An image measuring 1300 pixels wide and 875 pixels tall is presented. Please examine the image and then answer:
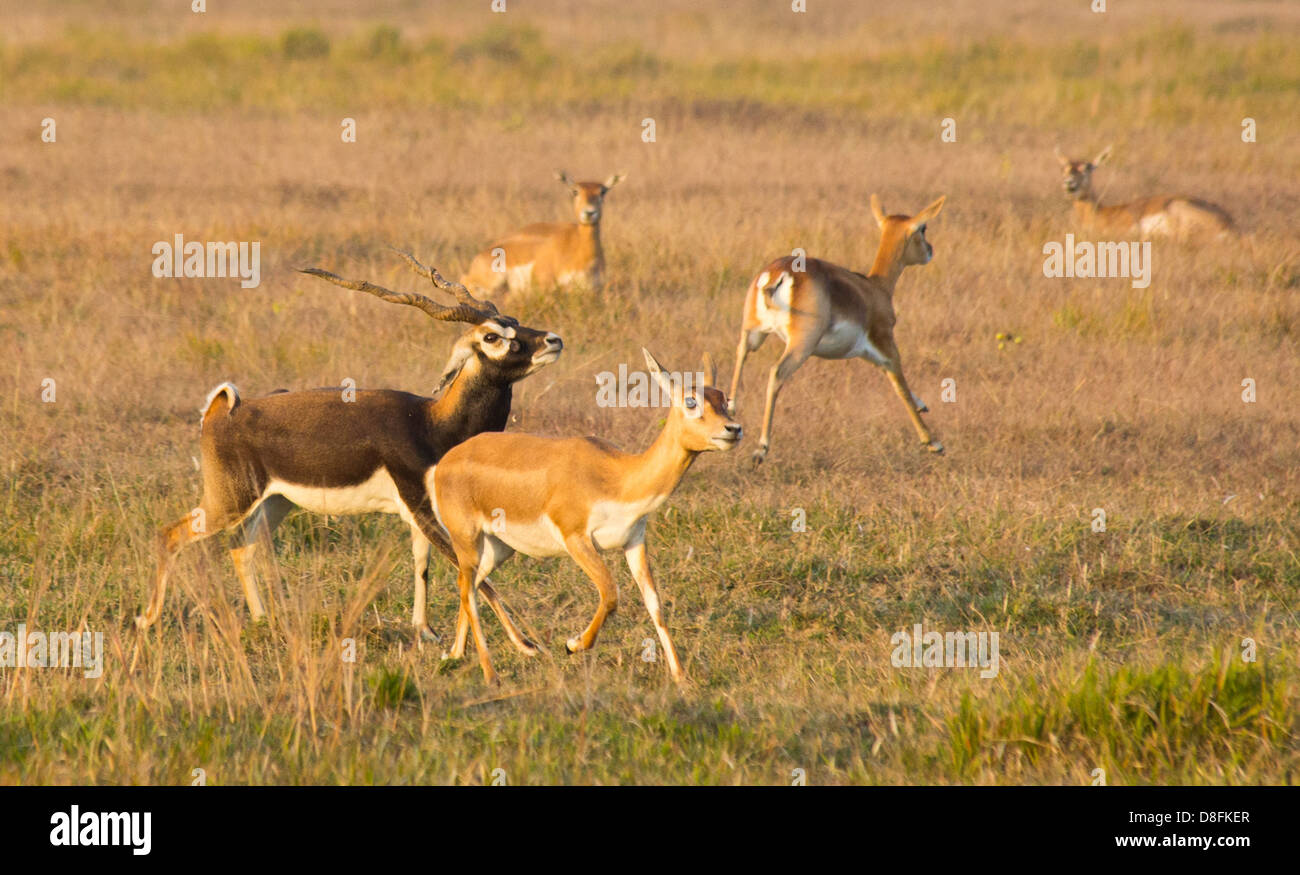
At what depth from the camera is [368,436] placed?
17.5 feet

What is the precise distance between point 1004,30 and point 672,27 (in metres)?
6.64

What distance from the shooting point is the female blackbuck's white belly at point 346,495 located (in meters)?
5.37

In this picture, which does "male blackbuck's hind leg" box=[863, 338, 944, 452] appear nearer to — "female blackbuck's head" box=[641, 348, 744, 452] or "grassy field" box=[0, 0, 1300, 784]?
"grassy field" box=[0, 0, 1300, 784]

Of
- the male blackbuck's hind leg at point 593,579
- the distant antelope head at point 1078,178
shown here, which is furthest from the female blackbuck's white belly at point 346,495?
the distant antelope head at point 1078,178

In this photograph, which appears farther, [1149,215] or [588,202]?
[1149,215]

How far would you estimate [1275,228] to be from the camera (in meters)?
13.0

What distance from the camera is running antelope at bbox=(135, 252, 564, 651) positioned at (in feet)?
17.5

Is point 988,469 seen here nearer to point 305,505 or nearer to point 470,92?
point 305,505

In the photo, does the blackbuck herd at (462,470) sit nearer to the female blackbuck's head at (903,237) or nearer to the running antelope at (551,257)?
the female blackbuck's head at (903,237)

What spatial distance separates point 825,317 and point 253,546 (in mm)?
3597

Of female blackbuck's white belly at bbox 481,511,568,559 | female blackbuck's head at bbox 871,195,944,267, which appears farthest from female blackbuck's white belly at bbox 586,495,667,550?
female blackbuck's head at bbox 871,195,944,267

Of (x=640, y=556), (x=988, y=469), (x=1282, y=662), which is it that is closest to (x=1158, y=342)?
(x=988, y=469)

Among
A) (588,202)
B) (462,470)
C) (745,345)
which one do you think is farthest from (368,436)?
(588,202)

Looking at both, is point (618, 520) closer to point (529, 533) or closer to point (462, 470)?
point (529, 533)
